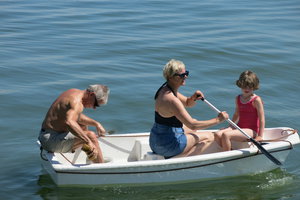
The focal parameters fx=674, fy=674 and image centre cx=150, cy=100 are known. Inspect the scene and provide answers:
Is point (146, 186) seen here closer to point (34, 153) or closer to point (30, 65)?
point (34, 153)

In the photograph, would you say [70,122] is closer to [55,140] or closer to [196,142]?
[55,140]

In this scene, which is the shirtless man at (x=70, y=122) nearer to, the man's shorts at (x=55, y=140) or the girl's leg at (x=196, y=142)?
the man's shorts at (x=55, y=140)

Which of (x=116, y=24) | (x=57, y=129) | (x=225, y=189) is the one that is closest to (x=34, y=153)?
(x=57, y=129)

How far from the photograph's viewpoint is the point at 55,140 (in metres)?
7.77

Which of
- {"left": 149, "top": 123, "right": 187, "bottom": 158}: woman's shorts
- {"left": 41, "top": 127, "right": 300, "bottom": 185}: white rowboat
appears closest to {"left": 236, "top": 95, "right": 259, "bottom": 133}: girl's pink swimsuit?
{"left": 41, "top": 127, "right": 300, "bottom": 185}: white rowboat

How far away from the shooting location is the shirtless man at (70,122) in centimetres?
751

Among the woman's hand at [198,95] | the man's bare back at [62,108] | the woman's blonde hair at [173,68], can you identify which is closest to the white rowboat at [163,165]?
the man's bare back at [62,108]

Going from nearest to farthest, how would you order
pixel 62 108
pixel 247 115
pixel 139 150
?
pixel 62 108 < pixel 247 115 < pixel 139 150

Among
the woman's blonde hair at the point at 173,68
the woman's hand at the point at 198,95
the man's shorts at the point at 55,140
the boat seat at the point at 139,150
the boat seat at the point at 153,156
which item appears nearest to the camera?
the woman's blonde hair at the point at 173,68

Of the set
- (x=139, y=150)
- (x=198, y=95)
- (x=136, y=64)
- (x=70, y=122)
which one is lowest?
(x=139, y=150)

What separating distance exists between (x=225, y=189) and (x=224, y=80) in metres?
4.17

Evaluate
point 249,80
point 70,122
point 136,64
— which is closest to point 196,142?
point 249,80

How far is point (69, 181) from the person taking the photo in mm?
7695

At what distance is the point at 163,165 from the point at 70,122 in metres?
1.17
